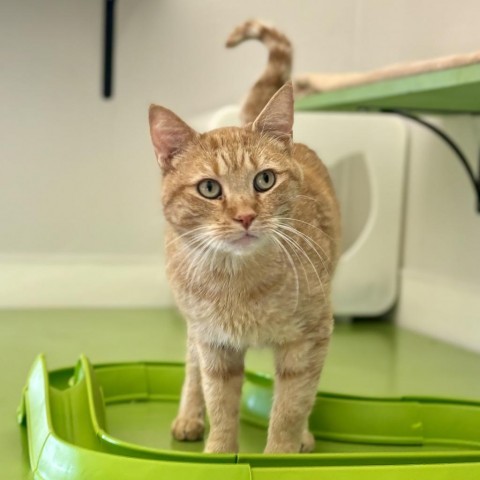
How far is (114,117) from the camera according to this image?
254cm

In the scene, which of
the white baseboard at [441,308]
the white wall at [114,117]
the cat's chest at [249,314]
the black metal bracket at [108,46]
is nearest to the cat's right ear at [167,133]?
the cat's chest at [249,314]

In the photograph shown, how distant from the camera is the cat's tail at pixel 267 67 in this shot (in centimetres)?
164

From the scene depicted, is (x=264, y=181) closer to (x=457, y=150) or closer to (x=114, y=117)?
(x=457, y=150)

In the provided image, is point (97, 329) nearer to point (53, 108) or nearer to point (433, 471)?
point (53, 108)

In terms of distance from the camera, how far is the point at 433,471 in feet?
3.17

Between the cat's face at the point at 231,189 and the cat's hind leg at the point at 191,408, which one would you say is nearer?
the cat's face at the point at 231,189

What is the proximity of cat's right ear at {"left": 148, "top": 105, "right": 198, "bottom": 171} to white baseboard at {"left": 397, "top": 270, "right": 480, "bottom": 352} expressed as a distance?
1.23 m

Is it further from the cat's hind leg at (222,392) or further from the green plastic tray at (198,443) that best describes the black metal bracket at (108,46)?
the cat's hind leg at (222,392)

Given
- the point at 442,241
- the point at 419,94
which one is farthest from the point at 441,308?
the point at 419,94

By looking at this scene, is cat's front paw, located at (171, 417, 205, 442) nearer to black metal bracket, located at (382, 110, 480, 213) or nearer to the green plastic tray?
the green plastic tray

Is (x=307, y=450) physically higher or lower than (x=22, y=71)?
lower

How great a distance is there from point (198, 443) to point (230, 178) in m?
0.50

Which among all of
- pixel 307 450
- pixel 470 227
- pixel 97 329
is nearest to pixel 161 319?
pixel 97 329

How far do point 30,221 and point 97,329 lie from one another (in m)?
0.53
